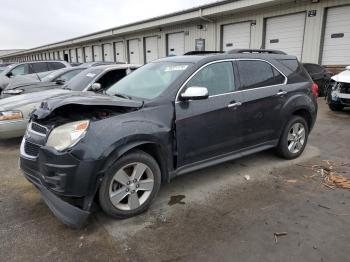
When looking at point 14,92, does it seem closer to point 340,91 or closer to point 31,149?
point 31,149

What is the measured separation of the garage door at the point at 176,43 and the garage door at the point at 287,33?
679cm

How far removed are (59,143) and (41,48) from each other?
52.2 metres

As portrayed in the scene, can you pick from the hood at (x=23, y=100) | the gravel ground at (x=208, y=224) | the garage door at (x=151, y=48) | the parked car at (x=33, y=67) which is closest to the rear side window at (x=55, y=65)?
the parked car at (x=33, y=67)

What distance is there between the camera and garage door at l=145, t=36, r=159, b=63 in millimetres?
23281

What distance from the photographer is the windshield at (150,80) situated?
3.96 meters

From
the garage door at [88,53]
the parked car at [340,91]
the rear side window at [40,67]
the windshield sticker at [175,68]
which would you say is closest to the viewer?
the windshield sticker at [175,68]

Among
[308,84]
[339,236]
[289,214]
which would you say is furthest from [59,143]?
[308,84]

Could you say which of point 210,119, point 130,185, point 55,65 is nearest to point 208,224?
point 130,185

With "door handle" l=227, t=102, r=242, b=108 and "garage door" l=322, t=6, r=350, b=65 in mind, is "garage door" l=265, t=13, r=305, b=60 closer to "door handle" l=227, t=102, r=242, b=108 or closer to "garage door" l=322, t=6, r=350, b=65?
"garage door" l=322, t=6, r=350, b=65

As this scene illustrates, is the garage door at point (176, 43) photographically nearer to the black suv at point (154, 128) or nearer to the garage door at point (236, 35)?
the garage door at point (236, 35)

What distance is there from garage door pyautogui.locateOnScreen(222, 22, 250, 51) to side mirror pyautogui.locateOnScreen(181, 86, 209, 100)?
1348 centimetres

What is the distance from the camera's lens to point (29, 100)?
Result: 6.34 meters

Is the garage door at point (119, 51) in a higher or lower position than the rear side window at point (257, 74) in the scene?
higher

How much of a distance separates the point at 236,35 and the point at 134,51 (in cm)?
1150
